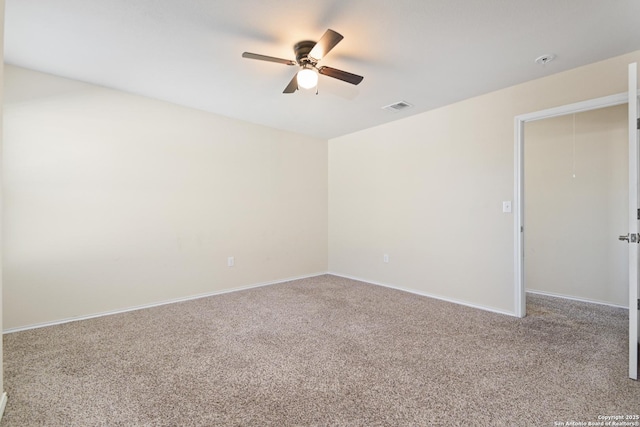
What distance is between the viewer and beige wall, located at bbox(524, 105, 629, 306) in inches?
126

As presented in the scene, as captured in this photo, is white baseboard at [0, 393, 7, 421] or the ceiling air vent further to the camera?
the ceiling air vent

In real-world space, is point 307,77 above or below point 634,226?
above

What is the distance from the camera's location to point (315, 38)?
2.11m

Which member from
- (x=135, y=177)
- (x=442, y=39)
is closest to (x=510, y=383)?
(x=442, y=39)

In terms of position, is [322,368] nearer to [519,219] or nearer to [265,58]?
[265,58]

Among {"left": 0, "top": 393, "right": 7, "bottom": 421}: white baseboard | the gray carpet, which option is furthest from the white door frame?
{"left": 0, "top": 393, "right": 7, "bottom": 421}: white baseboard

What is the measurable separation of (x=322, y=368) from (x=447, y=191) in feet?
8.27

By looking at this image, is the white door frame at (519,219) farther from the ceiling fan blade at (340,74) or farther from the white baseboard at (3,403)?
the white baseboard at (3,403)

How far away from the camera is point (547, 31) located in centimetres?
201

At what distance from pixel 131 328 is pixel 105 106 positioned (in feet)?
7.25

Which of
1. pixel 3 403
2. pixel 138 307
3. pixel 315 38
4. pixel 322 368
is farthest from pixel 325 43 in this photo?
pixel 138 307

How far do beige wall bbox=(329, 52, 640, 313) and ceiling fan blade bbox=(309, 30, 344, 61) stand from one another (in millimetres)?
1446

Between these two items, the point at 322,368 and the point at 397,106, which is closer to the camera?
the point at 322,368

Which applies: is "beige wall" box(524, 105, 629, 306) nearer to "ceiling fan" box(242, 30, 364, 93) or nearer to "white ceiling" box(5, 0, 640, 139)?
"white ceiling" box(5, 0, 640, 139)
